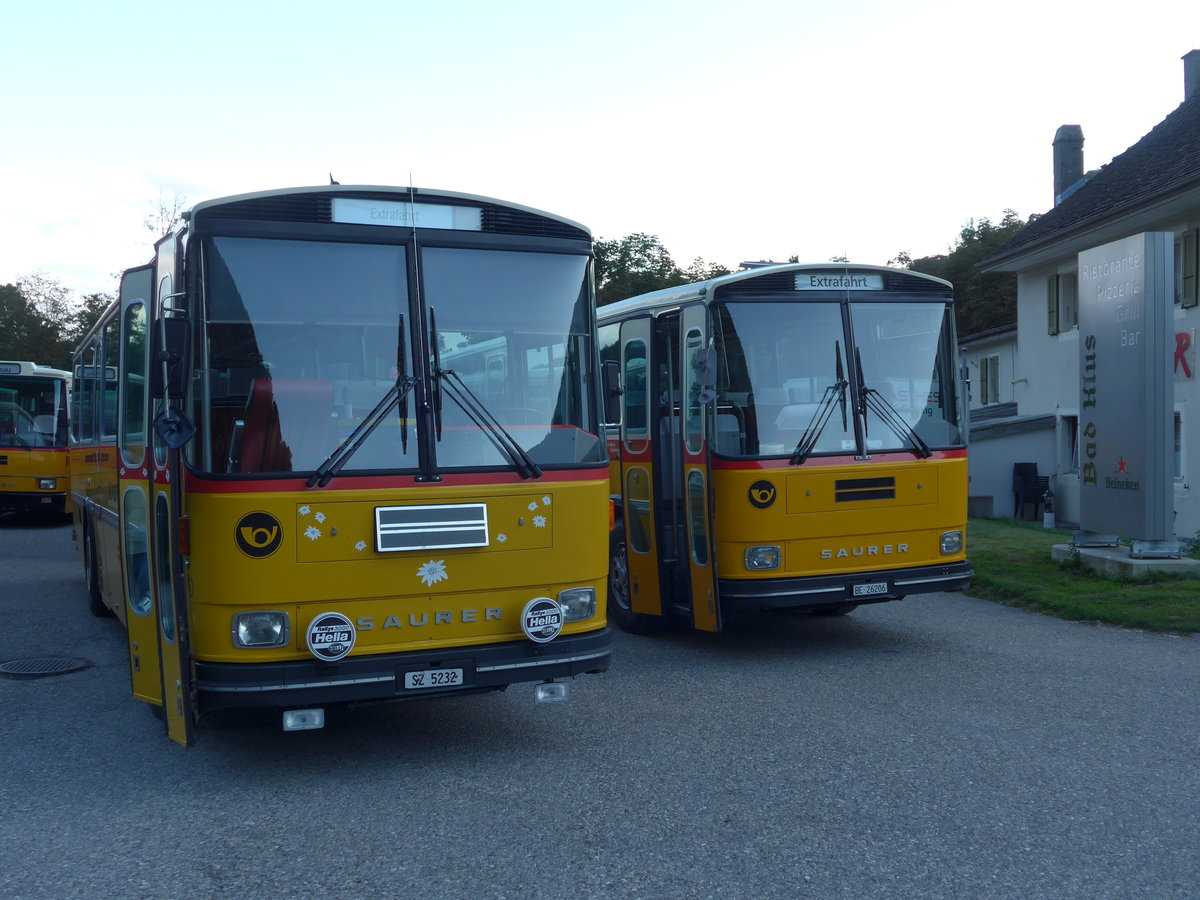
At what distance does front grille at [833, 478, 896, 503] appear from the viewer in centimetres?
892

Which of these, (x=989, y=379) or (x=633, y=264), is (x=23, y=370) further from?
(x=633, y=264)

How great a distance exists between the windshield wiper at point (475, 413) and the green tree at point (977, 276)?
4098cm

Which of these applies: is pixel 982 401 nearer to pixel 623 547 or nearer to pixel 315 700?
pixel 623 547

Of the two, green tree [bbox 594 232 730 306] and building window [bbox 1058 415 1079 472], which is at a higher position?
green tree [bbox 594 232 730 306]

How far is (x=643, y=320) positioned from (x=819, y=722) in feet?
14.4

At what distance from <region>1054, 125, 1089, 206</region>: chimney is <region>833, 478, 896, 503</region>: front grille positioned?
24.2 metres

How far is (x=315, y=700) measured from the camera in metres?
5.65

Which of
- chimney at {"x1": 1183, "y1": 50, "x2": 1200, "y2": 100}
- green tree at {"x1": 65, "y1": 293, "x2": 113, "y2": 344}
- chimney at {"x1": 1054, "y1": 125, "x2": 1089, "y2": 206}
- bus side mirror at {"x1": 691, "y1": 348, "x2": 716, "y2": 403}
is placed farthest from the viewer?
green tree at {"x1": 65, "y1": 293, "x2": 113, "y2": 344}

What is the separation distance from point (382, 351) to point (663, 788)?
2.59 meters

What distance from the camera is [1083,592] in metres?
11.5

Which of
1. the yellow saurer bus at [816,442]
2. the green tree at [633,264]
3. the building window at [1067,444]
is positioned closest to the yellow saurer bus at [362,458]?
the yellow saurer bus at [816,442]

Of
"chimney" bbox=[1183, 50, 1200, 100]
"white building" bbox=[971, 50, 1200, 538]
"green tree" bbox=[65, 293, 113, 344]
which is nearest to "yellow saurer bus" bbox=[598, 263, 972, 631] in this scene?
"white building" bbox=[971, 50, 1200, 538]

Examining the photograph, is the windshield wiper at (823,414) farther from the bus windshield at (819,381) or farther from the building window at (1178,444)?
the building window at (1178,444)

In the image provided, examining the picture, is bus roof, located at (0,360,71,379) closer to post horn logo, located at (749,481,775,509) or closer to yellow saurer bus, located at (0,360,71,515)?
yellow saurer bus, located at (0,360,71,515)
